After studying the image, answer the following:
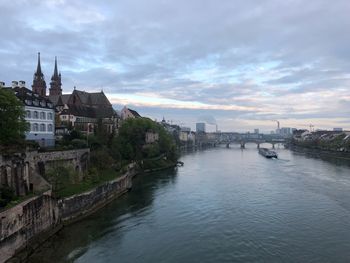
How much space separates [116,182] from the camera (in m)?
38.8

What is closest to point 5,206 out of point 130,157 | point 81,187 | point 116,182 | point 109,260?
point 109,260

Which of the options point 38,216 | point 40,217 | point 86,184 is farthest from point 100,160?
point 38,216

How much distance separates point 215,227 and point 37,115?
22.5 meters

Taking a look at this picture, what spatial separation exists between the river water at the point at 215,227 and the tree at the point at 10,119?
25.7 feet

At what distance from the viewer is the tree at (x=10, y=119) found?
29.0 metres

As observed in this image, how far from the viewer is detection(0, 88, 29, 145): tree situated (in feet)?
95.1

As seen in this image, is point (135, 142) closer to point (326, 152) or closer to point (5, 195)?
point (5, 195)

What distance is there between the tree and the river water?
785cm

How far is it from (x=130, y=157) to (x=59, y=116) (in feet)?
42.6

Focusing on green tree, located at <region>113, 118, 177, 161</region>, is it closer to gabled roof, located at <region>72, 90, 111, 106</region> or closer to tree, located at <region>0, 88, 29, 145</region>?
gabled roof, located at <region>72, 90, 111, 106</region>

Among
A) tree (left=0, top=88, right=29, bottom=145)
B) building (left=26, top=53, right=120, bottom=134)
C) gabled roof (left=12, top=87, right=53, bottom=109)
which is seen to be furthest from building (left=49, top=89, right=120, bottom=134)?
tree (left=0, top=88, right=29, bottom=145)

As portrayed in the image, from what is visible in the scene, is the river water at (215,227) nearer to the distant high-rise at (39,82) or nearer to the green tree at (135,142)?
the green tree at (135,142)

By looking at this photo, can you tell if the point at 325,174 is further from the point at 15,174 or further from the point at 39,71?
the point at 39,71

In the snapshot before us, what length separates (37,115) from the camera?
1602 inches
